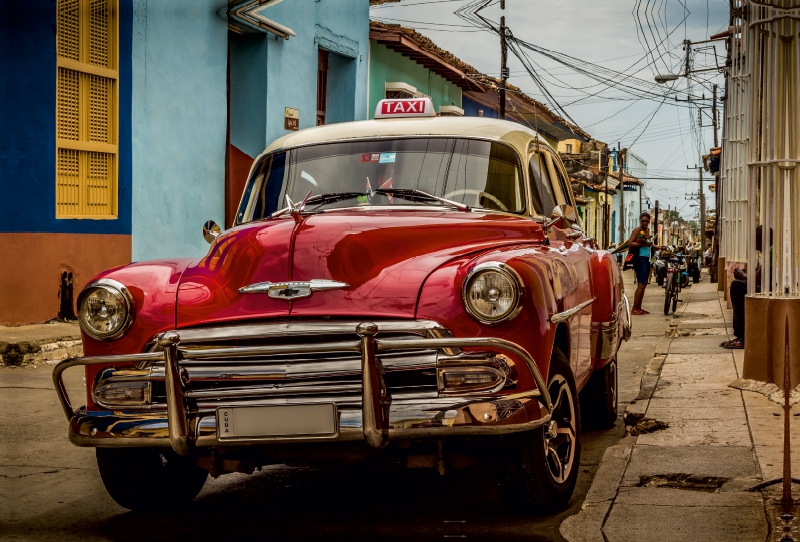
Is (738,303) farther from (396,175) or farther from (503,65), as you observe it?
(503,65)

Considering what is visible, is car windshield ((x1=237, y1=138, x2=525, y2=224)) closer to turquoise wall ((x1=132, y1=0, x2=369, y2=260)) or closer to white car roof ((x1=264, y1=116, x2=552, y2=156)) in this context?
white car roof ((x1=264, y1=116, x2=552, y2=156))

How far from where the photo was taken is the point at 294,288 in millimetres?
4047

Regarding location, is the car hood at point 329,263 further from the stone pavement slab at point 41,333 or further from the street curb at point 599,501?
the stone pavement slab at point 41,333

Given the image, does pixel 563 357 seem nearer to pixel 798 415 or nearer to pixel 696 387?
pixel 798 415

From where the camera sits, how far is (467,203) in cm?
507

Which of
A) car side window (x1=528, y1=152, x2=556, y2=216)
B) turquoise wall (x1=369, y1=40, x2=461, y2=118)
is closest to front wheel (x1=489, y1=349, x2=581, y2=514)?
car side window (x1=528, y1=152, x2=556, y2=216)

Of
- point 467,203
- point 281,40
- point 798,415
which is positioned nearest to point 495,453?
point 467,203

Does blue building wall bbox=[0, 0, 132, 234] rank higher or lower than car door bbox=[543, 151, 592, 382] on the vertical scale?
higher

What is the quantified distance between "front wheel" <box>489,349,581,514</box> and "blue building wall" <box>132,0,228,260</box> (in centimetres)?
866

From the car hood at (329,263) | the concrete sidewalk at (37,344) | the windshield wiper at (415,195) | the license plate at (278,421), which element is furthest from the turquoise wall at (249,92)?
the license plate at (278,421)

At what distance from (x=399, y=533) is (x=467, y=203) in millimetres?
1666

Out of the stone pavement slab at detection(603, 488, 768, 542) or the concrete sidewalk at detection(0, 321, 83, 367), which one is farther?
the concrete sidewalk at detection(0, 321, 83, 367)

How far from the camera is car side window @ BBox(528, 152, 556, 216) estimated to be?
5375 mm

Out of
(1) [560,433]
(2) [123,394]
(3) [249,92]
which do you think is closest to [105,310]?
(2) [123,394]
